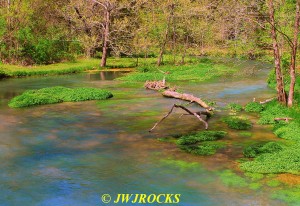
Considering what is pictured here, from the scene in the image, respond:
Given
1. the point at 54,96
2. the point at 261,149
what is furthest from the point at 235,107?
the point at 54,96

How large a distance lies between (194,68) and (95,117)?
31051mm

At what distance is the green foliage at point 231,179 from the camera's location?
16.0 m

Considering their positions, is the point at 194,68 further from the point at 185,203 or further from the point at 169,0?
the point at 185,203

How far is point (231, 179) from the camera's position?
1650cm

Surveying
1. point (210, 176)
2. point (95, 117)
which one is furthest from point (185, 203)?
point (95, 117)

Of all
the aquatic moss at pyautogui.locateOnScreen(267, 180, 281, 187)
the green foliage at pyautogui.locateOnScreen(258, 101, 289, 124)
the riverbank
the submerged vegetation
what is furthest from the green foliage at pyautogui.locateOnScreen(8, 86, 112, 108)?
the aquatic moss at pyautogui.locateOnScreen(267, 180, 281, 187)

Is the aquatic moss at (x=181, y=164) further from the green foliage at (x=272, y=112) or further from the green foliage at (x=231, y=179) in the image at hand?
the green foliage at (x=272, y=112)

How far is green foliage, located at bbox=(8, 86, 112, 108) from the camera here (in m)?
32.9

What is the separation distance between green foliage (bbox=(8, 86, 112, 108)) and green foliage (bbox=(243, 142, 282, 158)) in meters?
18.1

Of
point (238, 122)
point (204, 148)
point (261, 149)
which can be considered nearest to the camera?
point (261, 149)

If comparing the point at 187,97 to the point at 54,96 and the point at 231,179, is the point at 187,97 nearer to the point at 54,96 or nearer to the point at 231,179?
the point at 54,96

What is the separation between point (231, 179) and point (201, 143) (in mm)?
5154

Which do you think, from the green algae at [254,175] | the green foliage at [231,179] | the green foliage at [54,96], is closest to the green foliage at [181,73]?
the green foliage at [54,96]

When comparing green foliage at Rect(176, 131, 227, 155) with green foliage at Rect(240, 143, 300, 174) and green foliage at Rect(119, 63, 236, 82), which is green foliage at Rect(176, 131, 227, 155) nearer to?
green foliage at Rect(240, 143, 300, 174)
